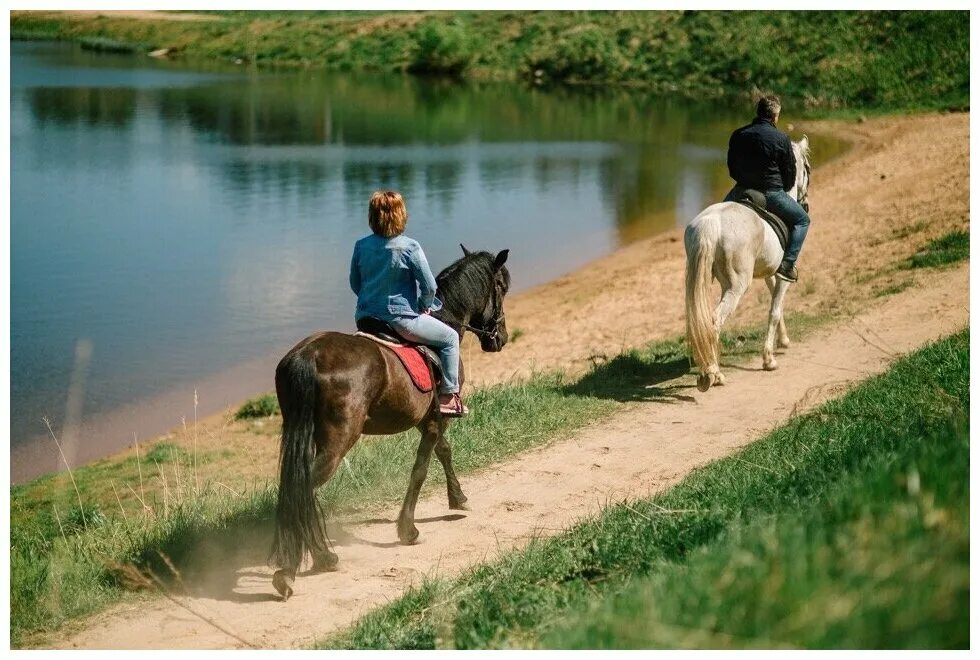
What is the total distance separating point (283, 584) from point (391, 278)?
82.2 inches

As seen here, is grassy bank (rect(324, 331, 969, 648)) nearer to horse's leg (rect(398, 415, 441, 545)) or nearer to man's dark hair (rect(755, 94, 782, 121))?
horse's leg (rect(398, 415, 441, 545))

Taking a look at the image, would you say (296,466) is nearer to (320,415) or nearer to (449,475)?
(320,415)

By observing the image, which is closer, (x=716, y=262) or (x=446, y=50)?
(x=716, y=262)

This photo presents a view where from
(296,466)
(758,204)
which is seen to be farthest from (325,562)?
(758,204)

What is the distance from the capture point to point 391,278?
7.14m

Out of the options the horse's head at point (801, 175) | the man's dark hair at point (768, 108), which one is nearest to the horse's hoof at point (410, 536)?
the man's dark hair at point (768, 108)

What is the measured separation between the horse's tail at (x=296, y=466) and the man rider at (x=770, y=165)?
6.09m

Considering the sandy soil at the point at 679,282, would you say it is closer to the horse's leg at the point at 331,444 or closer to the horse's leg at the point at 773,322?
the horse's leg at the point at 773,322

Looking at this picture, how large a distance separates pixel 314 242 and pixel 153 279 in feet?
11.5

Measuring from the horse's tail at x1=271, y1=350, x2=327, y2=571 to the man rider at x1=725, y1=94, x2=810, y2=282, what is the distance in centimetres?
609

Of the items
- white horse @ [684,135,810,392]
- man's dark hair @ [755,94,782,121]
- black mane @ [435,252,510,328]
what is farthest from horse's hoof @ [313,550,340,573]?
man's dark hair @ [755,94,782,121]

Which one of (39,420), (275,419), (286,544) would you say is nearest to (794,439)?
(286,544)

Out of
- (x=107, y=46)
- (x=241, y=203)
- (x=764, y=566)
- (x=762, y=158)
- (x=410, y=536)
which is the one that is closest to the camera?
(x=764, y=566)

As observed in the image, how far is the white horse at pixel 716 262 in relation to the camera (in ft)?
36.0
